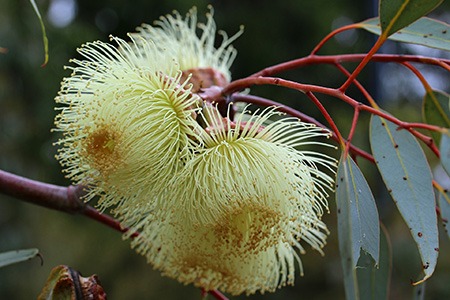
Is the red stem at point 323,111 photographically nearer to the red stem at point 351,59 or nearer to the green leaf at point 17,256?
the red stem at point 351,59

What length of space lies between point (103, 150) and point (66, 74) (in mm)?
1225

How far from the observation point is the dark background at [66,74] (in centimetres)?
196

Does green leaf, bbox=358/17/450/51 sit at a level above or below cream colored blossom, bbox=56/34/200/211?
above

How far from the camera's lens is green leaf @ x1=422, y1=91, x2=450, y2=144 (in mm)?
671

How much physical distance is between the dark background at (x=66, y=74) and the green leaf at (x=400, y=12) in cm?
133

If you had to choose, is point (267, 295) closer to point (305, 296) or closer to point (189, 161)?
point (305, 296)

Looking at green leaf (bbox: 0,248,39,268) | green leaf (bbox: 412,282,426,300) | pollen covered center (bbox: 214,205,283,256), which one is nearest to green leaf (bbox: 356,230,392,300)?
green leaf (bbox: 412,282,426,300)

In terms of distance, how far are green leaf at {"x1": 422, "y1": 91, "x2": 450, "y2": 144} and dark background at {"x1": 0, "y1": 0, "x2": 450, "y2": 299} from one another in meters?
1.31

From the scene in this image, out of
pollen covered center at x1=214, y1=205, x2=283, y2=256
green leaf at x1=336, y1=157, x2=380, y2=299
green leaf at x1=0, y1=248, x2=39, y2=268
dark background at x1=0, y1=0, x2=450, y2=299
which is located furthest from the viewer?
dark background at x1=0, y1=0, x2=450, y2=299

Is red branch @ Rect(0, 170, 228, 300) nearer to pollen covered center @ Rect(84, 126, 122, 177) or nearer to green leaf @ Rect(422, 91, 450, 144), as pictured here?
pollen covered center @ Rect(84, 126, 122, 177)

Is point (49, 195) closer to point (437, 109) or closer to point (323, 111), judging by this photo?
A: point (323, 111)

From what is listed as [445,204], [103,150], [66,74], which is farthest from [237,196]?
[66,74]

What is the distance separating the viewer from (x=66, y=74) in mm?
1786

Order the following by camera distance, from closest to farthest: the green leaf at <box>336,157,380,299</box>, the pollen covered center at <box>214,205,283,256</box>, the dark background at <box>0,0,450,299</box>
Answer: the green leaf at <box>336,157,380,299</box> → the pollen covered center at <box>214,205,283,256</box> → the dark background at <box>0,0,450,299</box>
